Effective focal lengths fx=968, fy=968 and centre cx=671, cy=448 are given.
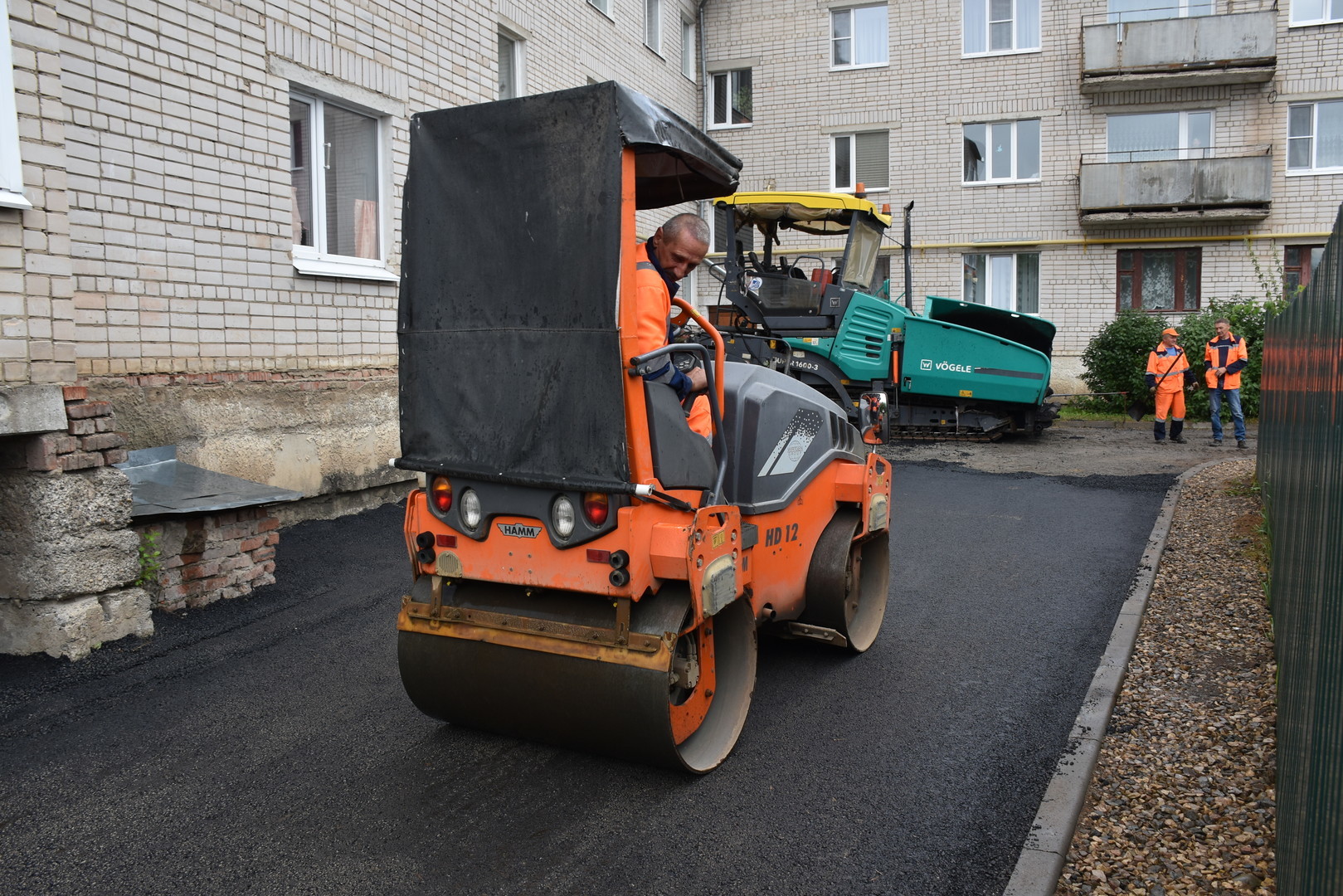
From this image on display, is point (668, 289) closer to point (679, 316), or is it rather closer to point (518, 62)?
point (679, 316)

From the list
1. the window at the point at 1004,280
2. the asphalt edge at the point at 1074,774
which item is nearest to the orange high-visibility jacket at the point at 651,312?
the asphalt edge at the point at 1074,774

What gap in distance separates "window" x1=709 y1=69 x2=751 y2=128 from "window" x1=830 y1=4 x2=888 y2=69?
2170 millimetres

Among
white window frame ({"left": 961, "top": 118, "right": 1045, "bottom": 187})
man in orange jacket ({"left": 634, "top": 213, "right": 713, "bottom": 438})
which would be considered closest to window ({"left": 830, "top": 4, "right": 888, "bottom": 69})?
white window frame ({"left": 961, "top": 118, "right": 1045, "bottom": 187})

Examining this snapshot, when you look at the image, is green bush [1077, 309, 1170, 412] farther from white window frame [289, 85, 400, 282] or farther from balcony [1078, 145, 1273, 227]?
white window frame [289, 85, 400, 282]

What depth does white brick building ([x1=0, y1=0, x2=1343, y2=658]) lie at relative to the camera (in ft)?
20.8

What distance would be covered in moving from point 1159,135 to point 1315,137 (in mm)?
3080

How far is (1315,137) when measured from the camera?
68.1 ft

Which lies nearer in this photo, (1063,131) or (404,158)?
(404,158)

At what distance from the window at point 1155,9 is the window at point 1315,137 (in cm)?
290

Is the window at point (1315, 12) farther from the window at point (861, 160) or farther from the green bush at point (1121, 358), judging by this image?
the window at point (861, 160)

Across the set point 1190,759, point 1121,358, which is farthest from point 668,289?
point 1121,358

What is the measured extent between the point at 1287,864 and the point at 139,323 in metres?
7.08

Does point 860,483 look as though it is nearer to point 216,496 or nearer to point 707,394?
point 707,394

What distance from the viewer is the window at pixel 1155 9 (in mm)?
21078
